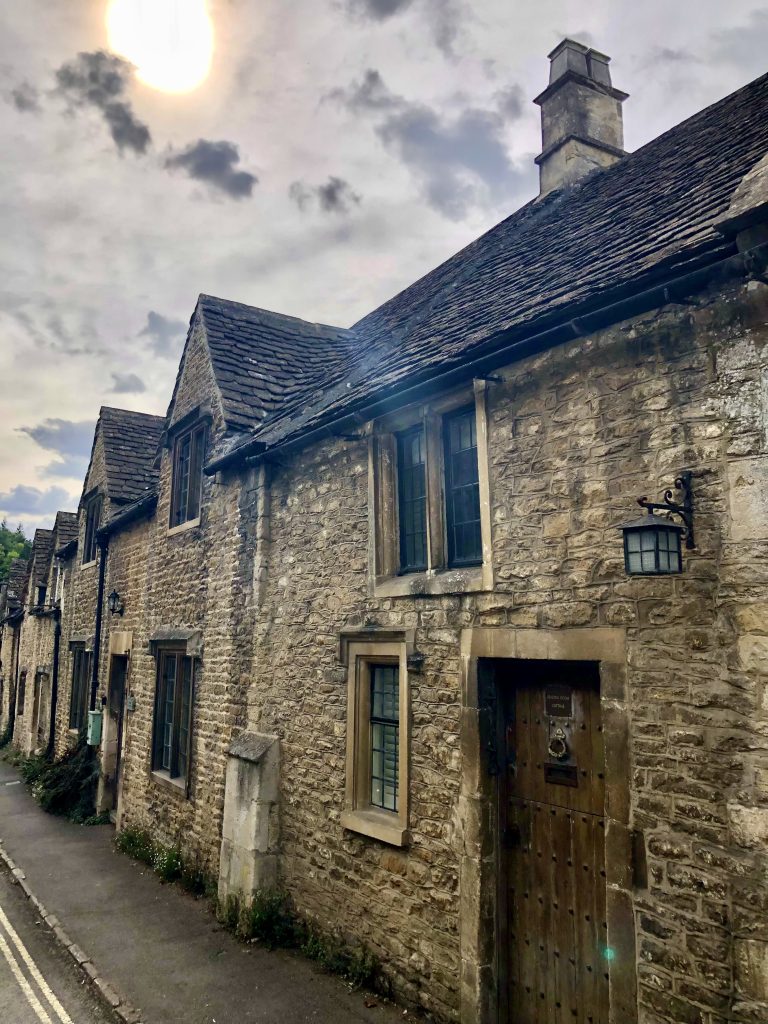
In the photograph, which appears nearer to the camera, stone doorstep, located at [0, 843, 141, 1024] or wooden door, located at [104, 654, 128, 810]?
stone doorstep, located at [0, 843, 141, 1024]

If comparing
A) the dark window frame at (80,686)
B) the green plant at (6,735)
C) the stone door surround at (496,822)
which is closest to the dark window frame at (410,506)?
the stone door surround at (496,822)

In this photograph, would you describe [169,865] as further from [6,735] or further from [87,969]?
[6,735]

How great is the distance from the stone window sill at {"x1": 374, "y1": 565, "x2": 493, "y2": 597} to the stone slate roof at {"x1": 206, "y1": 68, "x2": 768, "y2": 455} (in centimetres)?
178

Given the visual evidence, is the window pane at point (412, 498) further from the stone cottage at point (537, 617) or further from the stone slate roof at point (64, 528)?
the stone slate roof at point (64, 528)

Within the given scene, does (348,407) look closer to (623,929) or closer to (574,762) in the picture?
(574,762)

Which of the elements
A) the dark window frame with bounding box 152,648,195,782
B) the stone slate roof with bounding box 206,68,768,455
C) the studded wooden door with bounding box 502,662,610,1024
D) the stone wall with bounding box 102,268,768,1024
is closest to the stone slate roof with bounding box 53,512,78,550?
the dark window frame with bounding box 152,648,195,782

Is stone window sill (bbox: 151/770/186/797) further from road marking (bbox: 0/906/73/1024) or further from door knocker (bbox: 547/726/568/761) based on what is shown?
door knocker (bbox: 547/726/568/761)

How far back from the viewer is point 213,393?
10.9 meters

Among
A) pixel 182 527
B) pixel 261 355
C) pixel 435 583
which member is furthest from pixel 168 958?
pixel 261 355

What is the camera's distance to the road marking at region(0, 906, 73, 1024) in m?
6.03

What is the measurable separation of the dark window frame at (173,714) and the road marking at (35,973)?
8.37 ft

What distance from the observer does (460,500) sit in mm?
6293

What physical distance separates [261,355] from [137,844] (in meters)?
8.28

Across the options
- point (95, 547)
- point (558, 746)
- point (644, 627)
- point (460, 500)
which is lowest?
point (558, 746)
